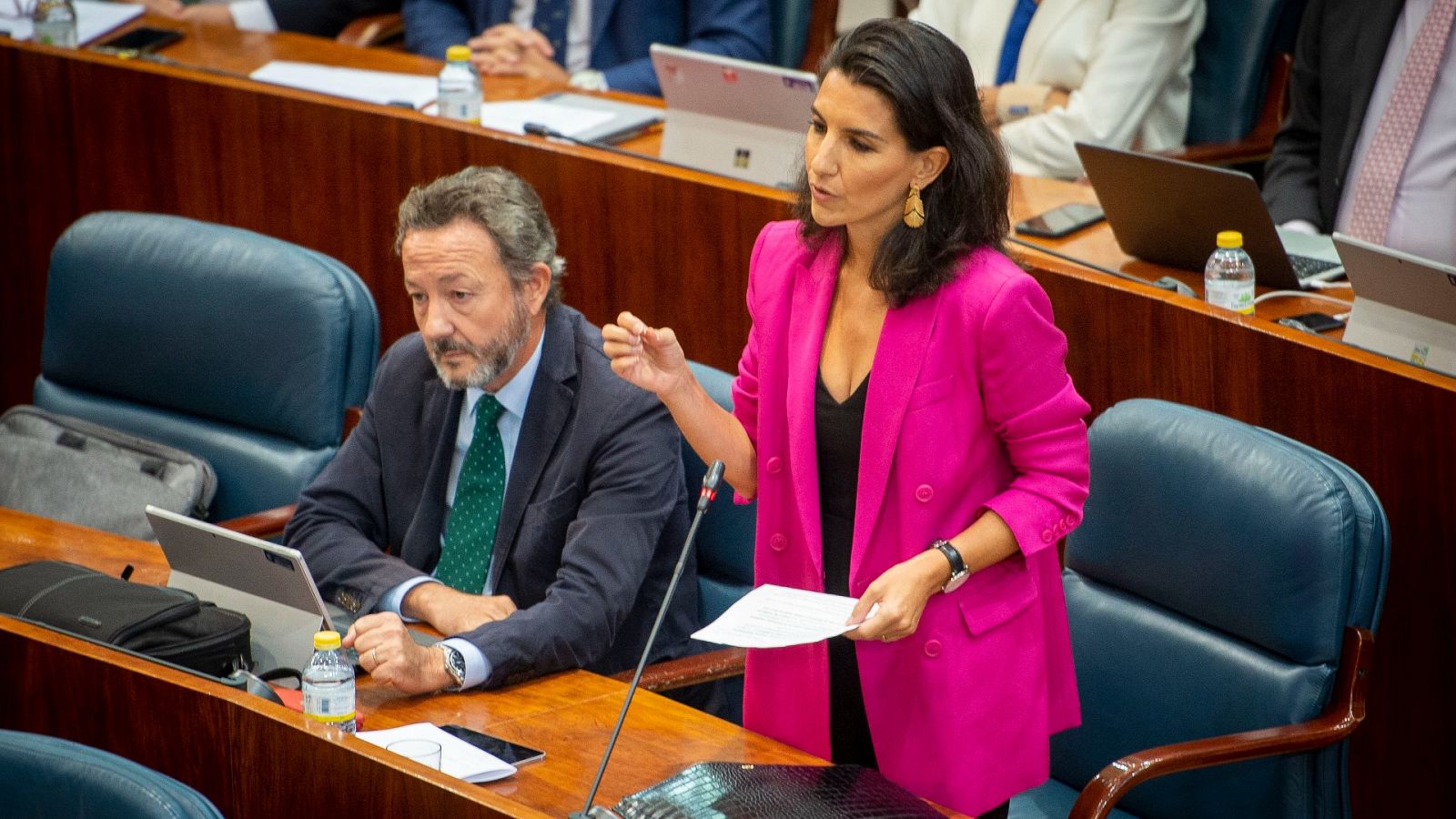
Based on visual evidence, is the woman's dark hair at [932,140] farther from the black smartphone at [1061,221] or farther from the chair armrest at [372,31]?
the chair armrest at [372,31]

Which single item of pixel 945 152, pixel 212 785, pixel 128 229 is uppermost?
pixel 945 152

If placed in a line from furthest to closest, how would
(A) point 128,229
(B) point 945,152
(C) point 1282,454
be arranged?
(A) point 128,229 → (C) point 1282,454 → (B) point 945,152

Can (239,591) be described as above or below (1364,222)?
below

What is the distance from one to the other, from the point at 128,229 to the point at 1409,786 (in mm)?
2110

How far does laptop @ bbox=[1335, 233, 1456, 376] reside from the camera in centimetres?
228

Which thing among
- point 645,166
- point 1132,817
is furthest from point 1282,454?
point 645,166

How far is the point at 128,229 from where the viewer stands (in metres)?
2.93

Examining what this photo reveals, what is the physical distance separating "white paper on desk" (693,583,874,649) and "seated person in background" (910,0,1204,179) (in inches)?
79.4

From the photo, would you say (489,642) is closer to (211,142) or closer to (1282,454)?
(1282,454)

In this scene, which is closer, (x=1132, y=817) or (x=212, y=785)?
(x=212, y=785)

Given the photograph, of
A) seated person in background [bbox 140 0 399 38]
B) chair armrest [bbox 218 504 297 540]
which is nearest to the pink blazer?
chair armrest [bbox 218 504 297 540]

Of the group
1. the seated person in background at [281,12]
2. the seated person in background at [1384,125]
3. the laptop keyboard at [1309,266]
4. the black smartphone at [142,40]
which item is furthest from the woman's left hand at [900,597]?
the seated person in background at [281,12]

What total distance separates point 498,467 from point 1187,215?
1.10 m

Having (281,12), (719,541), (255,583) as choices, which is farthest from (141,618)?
(281,12)
